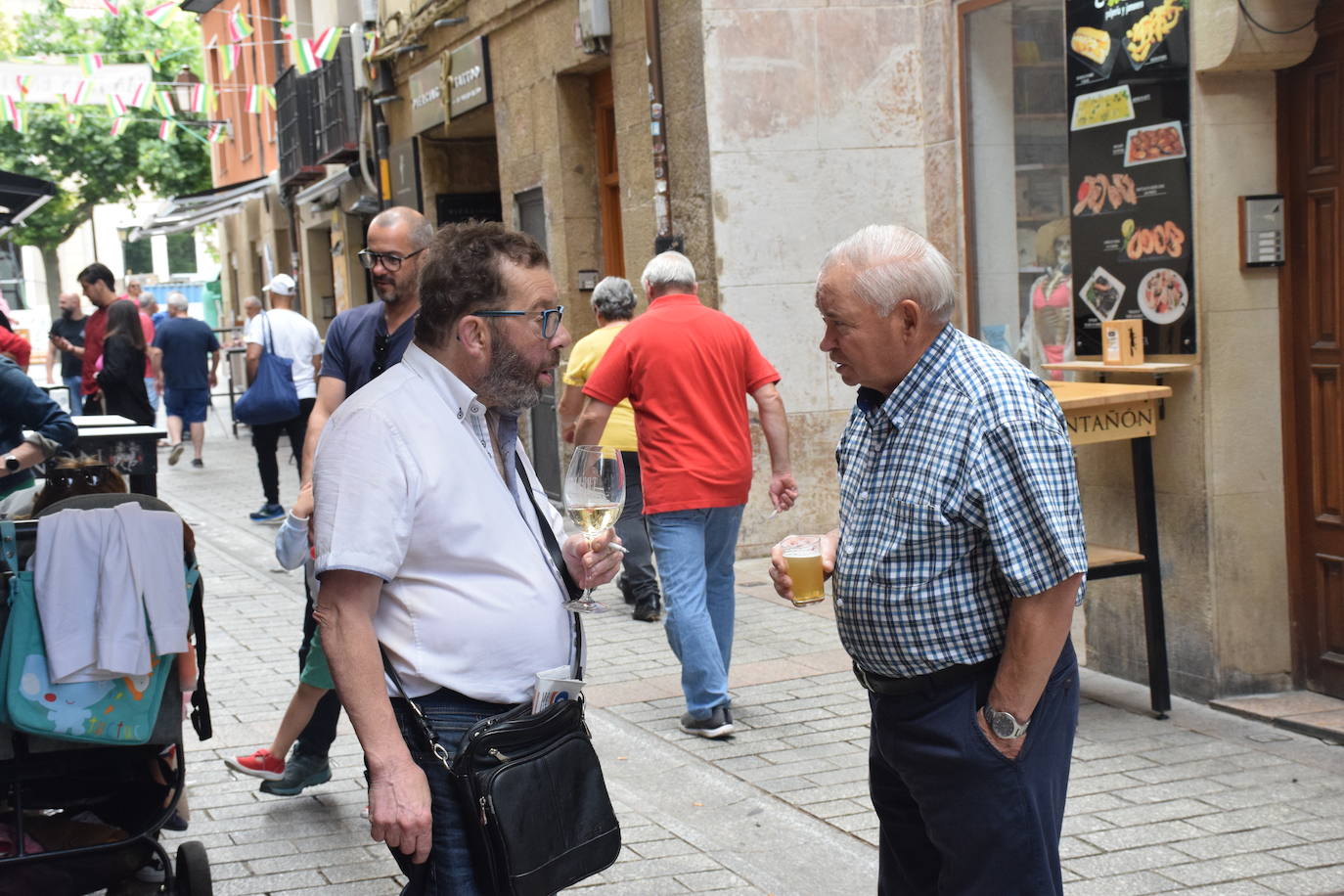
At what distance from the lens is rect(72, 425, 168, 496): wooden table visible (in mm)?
5605

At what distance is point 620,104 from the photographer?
11055 mm

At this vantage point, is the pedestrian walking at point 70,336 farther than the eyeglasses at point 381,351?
Yes

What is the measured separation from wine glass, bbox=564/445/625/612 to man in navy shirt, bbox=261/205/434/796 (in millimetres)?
1795

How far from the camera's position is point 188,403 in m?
17.4

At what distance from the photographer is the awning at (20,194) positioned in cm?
954

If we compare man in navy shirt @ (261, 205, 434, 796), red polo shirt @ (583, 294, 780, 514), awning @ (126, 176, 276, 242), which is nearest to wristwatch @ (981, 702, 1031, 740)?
man in navy shirt @ (261, 205, 434, 796)

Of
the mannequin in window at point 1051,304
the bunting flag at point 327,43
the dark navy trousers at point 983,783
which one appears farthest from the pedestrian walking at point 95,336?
the dark navy trousers at point 983,783

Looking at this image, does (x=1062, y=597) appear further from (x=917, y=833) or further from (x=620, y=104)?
(x=620, y=104)

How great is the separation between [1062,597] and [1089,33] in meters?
4.27

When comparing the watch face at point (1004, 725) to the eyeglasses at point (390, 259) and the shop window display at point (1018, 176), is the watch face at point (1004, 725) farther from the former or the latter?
the shop window display at point (1018, 176)

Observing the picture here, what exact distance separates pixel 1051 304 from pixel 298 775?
4328mm

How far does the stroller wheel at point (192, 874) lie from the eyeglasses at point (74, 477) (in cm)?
112

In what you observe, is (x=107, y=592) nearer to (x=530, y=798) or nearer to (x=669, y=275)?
(x=530, y=798)

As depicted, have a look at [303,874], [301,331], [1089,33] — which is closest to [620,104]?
[301,331]
